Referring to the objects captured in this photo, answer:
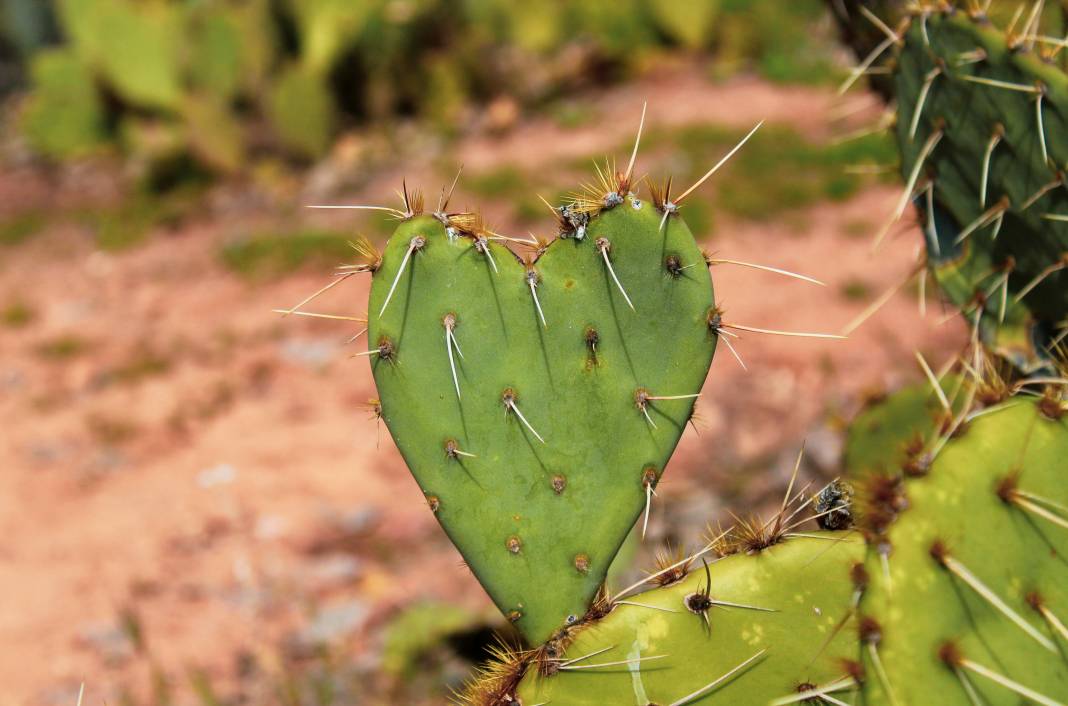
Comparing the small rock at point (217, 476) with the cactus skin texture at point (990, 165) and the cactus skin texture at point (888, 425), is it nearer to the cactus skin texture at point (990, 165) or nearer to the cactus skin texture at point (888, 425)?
the cactus skin texture at point (888, 425)

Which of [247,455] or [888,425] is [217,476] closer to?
[247,455]

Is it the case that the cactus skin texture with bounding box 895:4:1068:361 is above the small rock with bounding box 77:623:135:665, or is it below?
above

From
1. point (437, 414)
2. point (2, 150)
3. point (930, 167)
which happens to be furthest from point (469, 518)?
point (2, 150)

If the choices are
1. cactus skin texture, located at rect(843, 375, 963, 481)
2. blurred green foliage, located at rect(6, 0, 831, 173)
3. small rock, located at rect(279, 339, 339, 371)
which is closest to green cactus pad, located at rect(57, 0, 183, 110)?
blurred green foliage, located at rect(6, 0, 831, 173)

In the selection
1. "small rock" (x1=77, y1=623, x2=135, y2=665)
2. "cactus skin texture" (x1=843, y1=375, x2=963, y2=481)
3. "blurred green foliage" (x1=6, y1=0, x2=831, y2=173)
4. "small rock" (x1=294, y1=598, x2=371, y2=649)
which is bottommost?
"small rock" (x1=77, y1=623, x2=135, y2=665)

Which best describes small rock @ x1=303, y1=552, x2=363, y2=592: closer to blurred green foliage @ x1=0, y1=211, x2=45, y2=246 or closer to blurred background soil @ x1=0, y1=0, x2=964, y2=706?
blurred background soil @ x1=0, y1=0, x2=964, y2=706

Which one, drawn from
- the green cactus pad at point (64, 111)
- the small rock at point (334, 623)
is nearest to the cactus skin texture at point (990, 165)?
the small rock at point (334, 623)

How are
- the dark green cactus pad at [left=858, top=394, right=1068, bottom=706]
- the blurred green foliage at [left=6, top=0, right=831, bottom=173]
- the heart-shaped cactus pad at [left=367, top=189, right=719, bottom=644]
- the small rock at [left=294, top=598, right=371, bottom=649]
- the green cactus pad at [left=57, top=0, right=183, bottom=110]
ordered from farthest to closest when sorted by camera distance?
the green cactus pad at [left=57, top=0, right=183, bottom=110]
the blurred green foliage at [left=6, top=0, right=831, bottom=173]
the small rock at [left=294, top=598, right=371, bottom=649]
the heart-shaped cactus pad at [left=367, top=189, right=719, bottom=644]
the dark green cactus pad at [left=858, top=394, right=1068, bottom=706]
